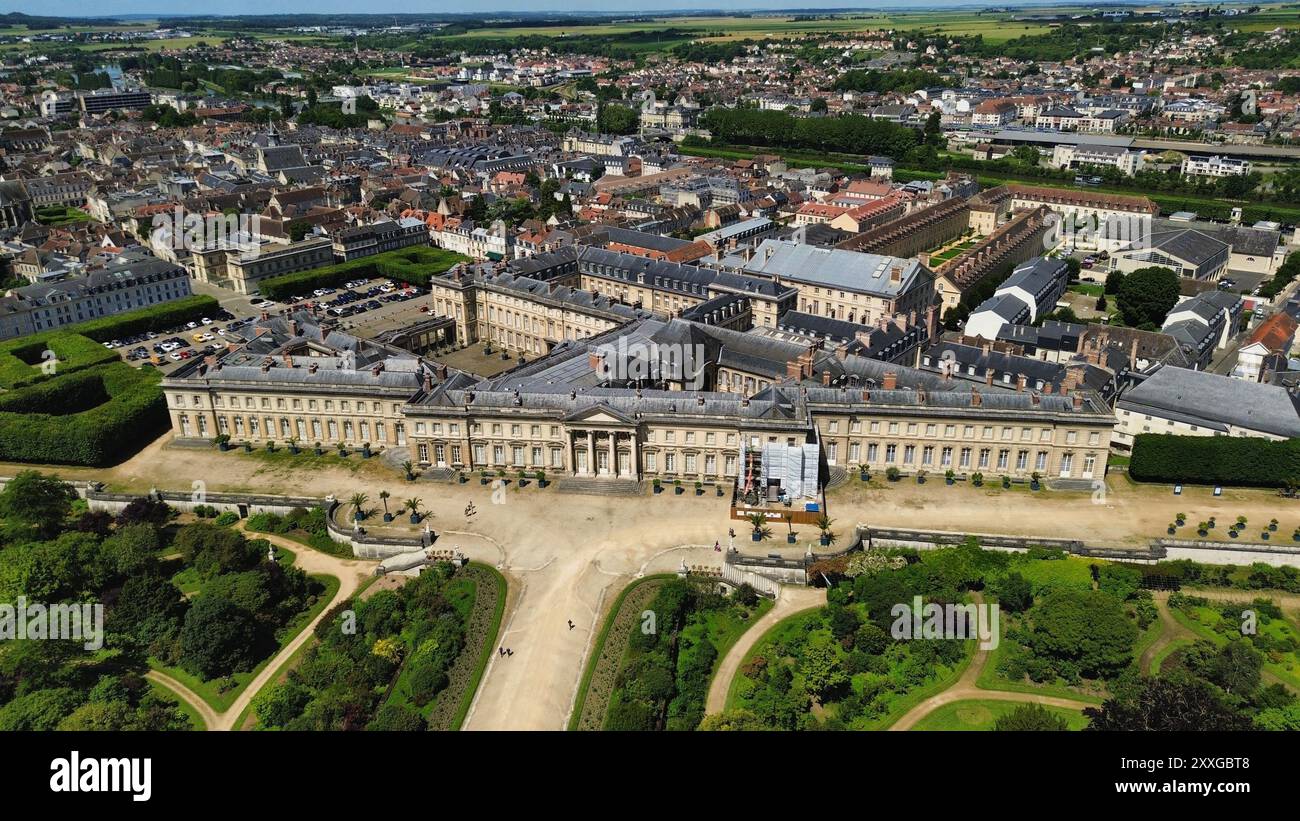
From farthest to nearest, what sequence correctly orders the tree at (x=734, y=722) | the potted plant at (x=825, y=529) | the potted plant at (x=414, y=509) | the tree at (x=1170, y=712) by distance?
1. the potted plant at (x=414, y=509)
2. the potted plant at (x=825, y=529)
3. the tree at (x=734, y=722)
4. the tree at (x=1170, y=712)

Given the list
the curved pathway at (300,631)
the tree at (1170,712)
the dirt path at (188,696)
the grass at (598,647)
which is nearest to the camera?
the tree at (1170,712)

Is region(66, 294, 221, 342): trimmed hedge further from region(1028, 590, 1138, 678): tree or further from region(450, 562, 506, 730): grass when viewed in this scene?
region(1028, 590, 1138, 678): tree

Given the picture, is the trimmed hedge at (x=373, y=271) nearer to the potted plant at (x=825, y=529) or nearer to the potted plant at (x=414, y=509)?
the potted plant at (x=414, y=509)

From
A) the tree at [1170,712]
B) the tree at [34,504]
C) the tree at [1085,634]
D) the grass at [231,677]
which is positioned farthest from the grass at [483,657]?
→ the tree at [34,504]

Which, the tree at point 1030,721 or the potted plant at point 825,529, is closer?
the tree at point 1030,721

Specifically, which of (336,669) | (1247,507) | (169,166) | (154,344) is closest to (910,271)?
(1247,507)

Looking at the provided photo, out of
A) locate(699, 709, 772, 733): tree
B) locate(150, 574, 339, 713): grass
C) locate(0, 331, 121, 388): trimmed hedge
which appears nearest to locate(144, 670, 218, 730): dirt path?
locate(150, 574, 339, 713): grass

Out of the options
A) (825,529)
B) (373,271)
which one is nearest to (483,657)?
(825,529)
